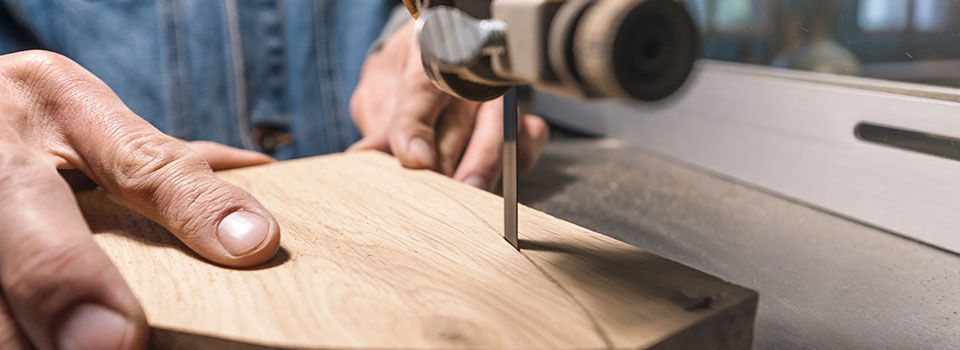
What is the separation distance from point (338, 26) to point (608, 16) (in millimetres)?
1021

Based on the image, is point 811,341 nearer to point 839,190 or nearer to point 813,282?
point 813,282

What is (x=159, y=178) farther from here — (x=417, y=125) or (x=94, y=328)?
(x=417, y=125)

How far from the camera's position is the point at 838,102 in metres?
0.77

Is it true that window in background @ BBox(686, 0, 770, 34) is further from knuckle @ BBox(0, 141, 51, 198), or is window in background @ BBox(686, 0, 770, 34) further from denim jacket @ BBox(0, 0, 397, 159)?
knuckle @ BBox(0, 141, 51, 198)

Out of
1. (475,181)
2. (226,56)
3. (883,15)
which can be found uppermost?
(883,15)

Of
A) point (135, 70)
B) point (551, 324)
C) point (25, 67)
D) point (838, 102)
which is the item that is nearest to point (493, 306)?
point (551, 324)

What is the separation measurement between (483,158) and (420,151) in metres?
0.10

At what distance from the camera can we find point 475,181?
840 millimetres

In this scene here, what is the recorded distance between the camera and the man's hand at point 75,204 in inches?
15.4

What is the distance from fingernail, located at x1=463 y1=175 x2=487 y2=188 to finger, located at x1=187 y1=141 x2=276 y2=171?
0.90ft

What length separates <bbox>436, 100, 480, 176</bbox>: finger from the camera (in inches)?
34.8

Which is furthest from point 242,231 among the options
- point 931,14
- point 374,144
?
point 931,14

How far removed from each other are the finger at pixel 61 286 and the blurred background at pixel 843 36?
2.01 ft

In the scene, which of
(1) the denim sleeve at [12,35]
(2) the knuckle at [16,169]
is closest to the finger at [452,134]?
(2) the knuckle at [16,169]
